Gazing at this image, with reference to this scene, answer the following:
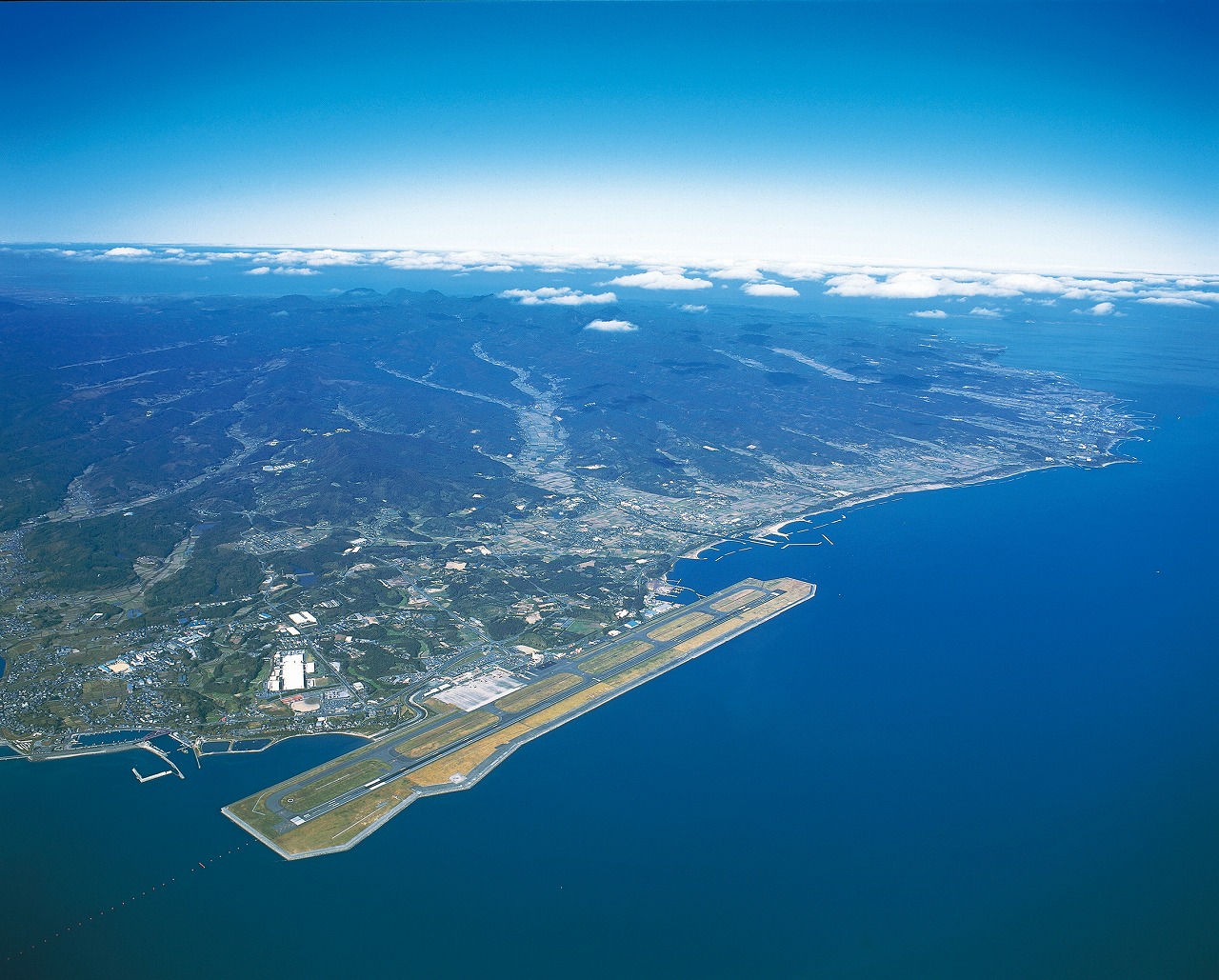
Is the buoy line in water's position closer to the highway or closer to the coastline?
the highway

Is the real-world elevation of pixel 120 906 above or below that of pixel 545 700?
below

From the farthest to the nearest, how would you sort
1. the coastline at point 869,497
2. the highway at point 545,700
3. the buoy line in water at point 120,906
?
the coastline at point 869,497 → the highway at point 545,700 → the buoy line in water at point 120,906

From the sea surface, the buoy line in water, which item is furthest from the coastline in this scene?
the buoy line in water

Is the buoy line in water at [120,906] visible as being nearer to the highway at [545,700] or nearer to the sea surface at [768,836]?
the sea surface at [768,836]

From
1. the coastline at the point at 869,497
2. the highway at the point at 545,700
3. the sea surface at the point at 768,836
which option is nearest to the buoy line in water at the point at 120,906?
the sea surface at the point at 768,836

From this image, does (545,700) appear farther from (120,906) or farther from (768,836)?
(120,906)

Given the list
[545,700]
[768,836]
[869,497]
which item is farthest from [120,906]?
[869,497]
